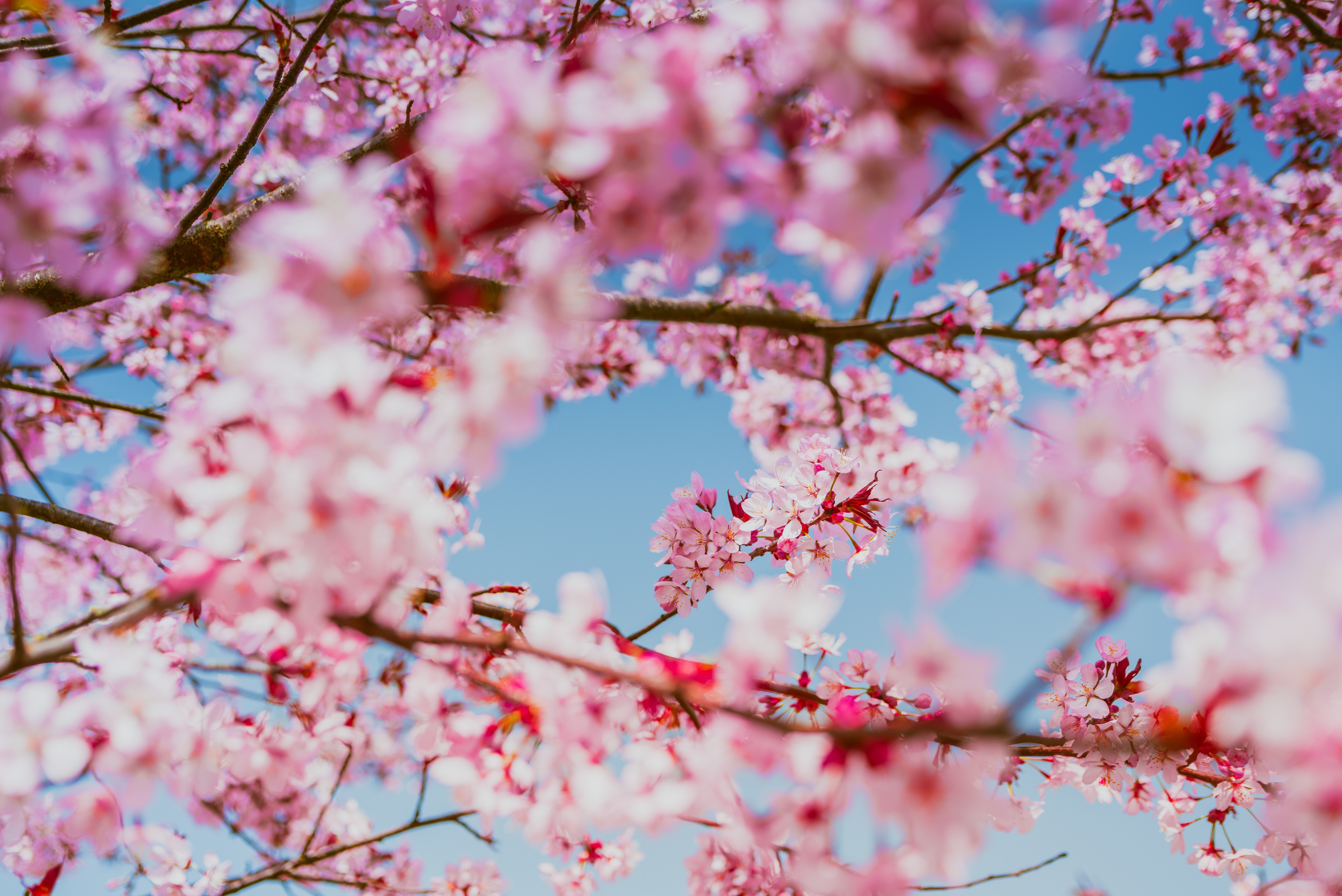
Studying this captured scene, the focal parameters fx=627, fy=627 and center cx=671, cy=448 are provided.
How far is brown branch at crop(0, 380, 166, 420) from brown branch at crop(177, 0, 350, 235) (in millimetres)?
792

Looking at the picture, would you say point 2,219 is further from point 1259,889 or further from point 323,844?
point 323,844

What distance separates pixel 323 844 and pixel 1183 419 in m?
6.61

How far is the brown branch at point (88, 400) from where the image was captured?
2609 mm

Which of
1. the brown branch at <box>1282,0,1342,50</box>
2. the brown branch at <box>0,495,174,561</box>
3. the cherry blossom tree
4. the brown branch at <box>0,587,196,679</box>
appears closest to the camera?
the cherry blossom tree

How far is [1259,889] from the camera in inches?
87.9

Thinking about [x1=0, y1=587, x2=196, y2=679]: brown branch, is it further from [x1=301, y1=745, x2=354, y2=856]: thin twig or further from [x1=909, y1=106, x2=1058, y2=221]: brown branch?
[x1=909, y1=106, x2=1058, y2=221]: brown branch

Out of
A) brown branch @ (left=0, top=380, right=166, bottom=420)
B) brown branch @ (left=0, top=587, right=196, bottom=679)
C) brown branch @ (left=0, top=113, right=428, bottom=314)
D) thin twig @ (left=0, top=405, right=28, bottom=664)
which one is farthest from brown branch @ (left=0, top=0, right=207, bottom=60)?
brown branch @ (left=0, top=587, right=196, bottom=679)

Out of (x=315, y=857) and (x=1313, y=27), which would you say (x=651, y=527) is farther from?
(x=1313, y=27)

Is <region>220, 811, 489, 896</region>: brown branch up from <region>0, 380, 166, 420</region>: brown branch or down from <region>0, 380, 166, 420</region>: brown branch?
down

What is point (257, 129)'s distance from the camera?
2416 mm

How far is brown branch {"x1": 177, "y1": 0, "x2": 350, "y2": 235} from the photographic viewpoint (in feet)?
7.31

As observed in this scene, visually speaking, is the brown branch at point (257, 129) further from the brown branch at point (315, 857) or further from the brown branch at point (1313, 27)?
the brown branch at point (1313, 27)

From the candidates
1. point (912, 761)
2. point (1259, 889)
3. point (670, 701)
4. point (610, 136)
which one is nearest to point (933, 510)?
point (912, 761)

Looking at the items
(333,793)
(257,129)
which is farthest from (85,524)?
(257,129)
